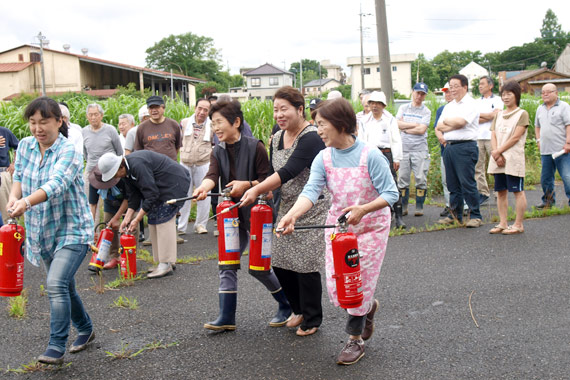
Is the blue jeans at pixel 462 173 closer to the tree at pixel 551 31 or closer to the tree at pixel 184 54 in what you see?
the tree at pixel 184 54

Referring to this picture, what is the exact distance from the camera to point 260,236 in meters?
4.58

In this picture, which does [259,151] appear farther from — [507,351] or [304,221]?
[507,351]

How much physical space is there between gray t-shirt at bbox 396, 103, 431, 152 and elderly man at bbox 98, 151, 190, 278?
422 cm

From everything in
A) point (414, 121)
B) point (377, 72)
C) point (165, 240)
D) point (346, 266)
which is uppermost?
point (377, 72)

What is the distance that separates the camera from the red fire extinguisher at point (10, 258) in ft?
13.7

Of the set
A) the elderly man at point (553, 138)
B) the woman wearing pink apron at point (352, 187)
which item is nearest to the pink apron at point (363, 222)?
the woman wearing pink apron at point (352, 187)

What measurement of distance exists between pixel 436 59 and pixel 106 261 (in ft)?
351

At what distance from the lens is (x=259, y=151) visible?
5.02m

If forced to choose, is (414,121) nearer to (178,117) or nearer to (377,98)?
(377,98)

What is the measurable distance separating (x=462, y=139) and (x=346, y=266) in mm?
5380

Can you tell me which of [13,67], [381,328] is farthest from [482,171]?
[13,67]

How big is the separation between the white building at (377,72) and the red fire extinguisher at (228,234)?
92.2 m

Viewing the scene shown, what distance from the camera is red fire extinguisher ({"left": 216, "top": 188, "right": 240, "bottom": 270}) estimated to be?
479 cm

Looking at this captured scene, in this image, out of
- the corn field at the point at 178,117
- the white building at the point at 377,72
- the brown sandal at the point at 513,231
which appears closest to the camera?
the brown sandal at the point at 513,231
